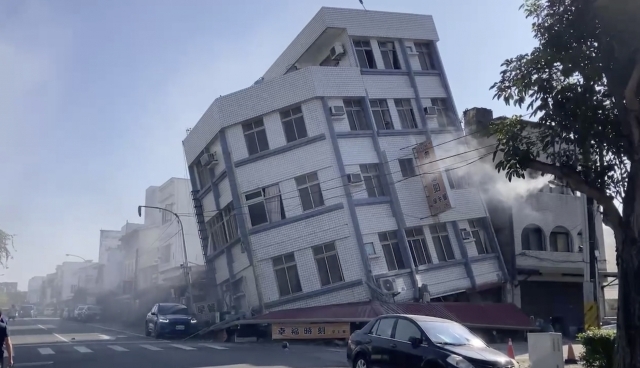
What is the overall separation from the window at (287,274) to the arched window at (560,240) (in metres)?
13.6

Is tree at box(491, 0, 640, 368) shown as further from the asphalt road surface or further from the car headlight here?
the asphalt road surface

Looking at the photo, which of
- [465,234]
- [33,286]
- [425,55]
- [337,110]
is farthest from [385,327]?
[33,286]

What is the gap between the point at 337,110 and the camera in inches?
1144

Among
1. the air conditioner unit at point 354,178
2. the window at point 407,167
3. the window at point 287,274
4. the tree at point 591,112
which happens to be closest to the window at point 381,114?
the window at point 407,167

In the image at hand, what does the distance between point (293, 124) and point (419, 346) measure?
19060 mm

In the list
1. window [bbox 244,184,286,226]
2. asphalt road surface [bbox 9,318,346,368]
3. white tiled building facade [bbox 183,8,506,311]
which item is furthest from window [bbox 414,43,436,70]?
asphalt road surface [bbox 9,318,346,368]

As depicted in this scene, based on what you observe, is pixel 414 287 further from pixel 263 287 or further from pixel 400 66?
pixel 400 66

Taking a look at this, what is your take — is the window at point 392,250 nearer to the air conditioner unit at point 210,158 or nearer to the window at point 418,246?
the window at point 418,246

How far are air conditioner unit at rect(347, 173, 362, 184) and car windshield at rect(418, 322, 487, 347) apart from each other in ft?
52.2

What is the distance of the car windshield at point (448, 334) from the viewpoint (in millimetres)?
11570

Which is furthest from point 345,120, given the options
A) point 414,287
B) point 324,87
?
point 414,287

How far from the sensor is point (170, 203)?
175 ft

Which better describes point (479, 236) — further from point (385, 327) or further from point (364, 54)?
point (385, 327)

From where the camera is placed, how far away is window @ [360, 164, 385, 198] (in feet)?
95.9
